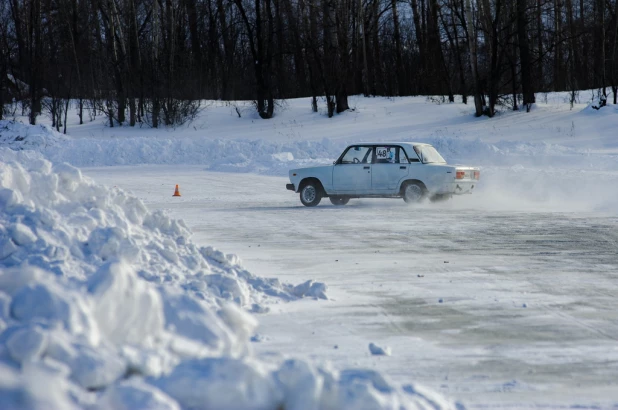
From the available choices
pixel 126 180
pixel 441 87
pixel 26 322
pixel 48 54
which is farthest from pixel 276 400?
pixel 48 54

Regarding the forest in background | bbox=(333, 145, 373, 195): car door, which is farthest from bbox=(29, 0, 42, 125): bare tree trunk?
bbox=(333, 145, 373, 195): car door

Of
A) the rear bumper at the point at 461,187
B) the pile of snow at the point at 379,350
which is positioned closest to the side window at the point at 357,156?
the rear bumper at the point at 461,187

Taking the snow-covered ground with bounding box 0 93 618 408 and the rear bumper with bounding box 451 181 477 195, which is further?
the rear bumper with bounding box 451 181 477 195

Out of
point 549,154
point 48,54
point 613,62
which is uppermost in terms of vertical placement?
point 48,54

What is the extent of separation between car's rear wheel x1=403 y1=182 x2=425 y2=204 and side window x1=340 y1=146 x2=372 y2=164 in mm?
1134

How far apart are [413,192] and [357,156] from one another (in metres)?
1.61

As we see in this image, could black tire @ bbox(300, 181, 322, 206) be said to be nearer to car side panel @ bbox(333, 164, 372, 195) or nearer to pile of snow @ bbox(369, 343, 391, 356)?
car side panel @ bbox(333, 164, 372, 195)

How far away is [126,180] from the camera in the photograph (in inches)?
1139

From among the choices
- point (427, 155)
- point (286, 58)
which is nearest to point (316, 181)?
point (427, 155)

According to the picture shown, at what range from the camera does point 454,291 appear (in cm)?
844

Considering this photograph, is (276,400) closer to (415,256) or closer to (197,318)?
(197,318)

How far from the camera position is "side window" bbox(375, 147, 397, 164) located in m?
20.0

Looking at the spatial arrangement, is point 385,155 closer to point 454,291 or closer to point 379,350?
point 454,291

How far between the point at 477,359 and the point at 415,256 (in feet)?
17.2
